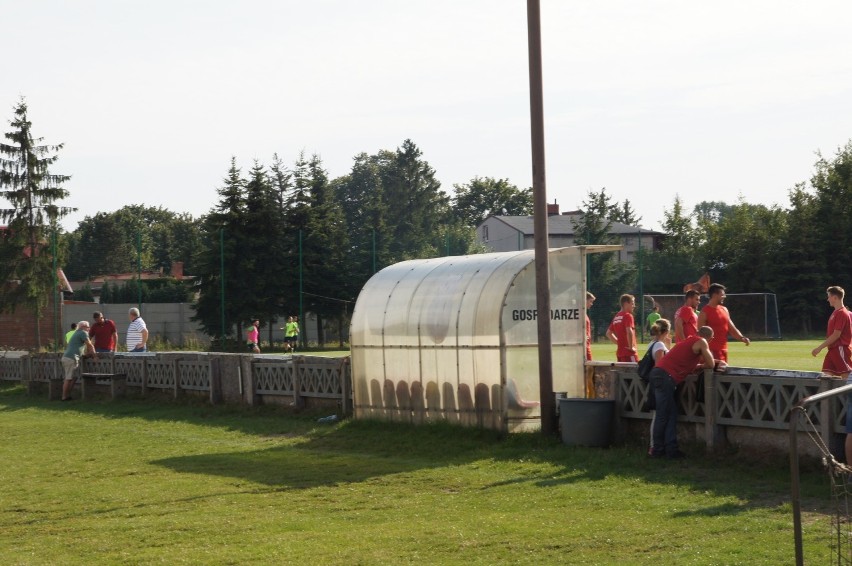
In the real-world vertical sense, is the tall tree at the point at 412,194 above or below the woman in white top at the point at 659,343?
above

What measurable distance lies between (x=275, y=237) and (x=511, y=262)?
32903mm

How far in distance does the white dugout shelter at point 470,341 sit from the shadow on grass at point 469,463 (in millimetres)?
443

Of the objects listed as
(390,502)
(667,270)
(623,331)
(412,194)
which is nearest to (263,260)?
(667,270)

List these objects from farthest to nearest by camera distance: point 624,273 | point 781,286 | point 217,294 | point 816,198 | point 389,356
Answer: point 816,198, point 781,286, point 624,273, point 217,294, point 389,356

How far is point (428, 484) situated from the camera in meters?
14.2

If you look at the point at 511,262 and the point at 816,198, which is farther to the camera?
the point at 816,198

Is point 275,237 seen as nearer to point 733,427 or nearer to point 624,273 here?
point 624,273

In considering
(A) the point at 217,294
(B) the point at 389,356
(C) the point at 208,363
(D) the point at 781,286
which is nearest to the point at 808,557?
(B) the point at 389,356

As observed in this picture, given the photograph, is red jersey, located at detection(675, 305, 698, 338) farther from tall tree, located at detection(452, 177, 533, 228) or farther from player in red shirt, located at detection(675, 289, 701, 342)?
tall tree, located at detection(452, 177, 533, 228)

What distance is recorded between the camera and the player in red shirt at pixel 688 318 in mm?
16859

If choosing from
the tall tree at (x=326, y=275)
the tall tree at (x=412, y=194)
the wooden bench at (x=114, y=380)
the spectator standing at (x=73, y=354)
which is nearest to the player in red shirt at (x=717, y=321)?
the wooden bench at (x=114, y=380)

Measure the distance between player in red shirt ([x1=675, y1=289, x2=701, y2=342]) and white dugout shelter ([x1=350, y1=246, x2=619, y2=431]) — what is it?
171 centimetres

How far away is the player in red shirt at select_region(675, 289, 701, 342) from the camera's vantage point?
16859 mm

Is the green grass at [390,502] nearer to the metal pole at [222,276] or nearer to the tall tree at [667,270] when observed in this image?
the metal pole at [222,276]
